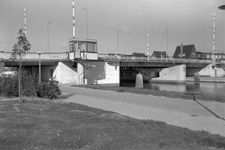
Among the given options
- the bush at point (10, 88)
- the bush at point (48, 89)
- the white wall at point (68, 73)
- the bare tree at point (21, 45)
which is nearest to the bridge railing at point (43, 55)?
the white wall at point (68, 73)

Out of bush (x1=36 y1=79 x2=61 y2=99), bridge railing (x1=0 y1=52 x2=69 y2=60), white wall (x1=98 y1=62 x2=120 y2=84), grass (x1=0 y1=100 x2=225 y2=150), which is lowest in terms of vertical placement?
grass (x1=0 y1=100 x2=225 y2=150)

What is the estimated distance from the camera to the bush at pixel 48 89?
14.9 metres

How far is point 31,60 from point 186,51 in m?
91.2

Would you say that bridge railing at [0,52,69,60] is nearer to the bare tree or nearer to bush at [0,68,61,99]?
bush at [0,68,61,99]

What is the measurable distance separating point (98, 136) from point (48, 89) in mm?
10110

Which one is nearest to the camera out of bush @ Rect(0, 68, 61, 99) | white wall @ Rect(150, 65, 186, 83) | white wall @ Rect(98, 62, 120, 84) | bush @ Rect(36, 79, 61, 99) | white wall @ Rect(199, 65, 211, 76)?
bush @ Rect(36, 79, 61, 99)

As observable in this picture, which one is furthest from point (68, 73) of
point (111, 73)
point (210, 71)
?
point (210, 71)

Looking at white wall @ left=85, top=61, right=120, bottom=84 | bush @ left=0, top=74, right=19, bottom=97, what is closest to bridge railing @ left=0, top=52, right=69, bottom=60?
white wall @ left=85, top=61, right=120, bottom=84

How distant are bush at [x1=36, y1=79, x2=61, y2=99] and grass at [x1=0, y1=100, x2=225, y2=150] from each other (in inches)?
287

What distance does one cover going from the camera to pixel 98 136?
5.74 m

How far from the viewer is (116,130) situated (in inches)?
246

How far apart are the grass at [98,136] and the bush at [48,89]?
728 centimetres

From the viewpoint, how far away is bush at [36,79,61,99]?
14.9m

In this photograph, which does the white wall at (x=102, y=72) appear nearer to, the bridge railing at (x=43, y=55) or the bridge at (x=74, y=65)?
the bridge at (x=74, y=65)
